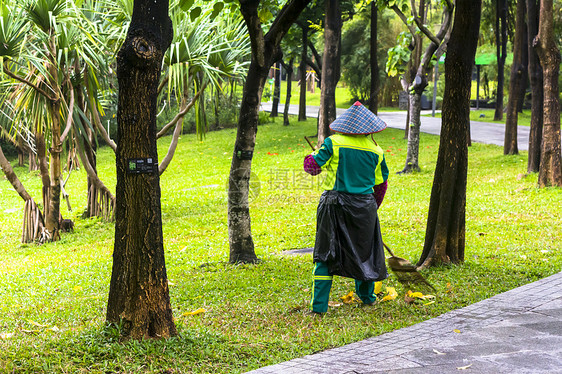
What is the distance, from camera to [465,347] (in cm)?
481

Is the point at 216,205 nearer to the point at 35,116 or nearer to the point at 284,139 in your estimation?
the point at 35,116

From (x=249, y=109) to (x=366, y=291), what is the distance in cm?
270

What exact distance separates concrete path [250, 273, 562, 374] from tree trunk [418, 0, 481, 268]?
149 cm

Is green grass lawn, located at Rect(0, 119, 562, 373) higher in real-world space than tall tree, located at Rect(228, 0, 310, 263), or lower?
lower

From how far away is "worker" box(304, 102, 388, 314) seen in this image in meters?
5.83

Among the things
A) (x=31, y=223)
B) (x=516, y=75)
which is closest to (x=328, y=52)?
(x=516, y=75)

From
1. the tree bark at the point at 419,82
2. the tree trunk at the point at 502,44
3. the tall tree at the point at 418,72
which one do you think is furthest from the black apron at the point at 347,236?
the tree trunk at the point at 502,44

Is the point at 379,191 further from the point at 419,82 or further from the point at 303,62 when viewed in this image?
the point at 303,62

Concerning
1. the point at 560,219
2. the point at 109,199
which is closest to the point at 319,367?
the point at 560,219

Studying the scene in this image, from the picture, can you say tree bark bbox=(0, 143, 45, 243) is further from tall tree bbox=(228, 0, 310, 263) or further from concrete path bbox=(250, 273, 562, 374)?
concrete path bbox=(250, 273, 562, 374)

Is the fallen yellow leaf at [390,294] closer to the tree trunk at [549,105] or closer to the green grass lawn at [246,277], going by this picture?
the green grass lawn at [246,277]

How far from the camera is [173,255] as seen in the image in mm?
9188

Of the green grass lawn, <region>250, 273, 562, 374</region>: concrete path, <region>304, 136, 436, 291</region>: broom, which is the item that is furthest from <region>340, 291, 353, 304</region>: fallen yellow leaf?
<region>250, 273, 562, 374</region>: concrete path

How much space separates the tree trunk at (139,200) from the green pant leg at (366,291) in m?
2.04
